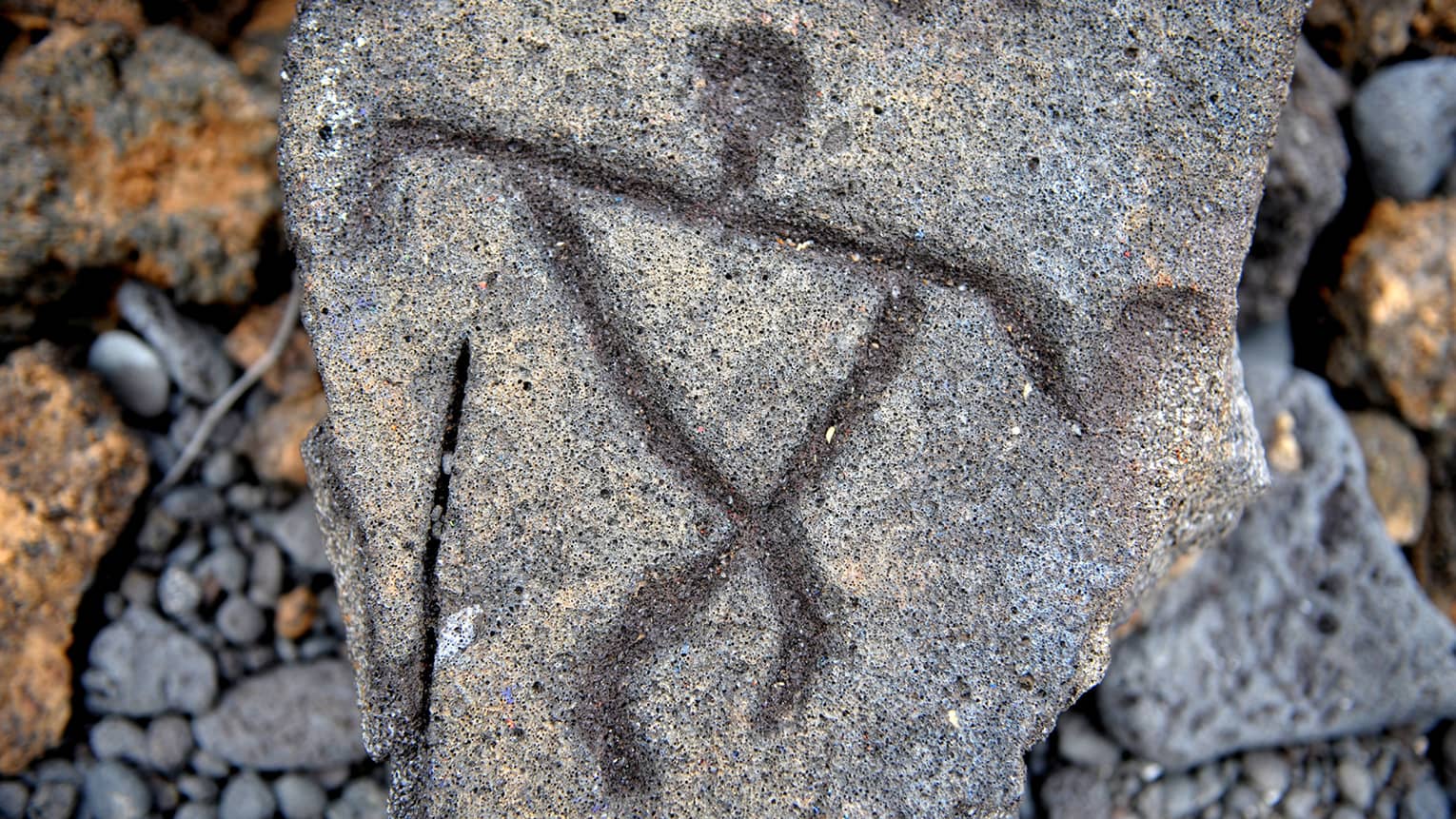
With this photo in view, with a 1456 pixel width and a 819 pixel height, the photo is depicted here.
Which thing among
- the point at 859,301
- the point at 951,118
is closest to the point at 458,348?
the point at 859,301

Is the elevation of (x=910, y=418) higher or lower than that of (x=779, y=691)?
higher

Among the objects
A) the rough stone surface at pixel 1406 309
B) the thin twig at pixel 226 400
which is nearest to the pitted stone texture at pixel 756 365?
the thin twig at pixel 226 400

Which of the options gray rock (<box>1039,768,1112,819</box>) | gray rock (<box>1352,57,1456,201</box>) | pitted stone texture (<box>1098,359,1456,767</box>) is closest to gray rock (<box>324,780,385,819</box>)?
gray rock (<box>1039,768,1112,819</box>)

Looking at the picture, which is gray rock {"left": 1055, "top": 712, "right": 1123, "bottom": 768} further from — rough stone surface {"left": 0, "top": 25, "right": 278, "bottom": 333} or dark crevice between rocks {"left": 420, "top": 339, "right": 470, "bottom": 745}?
rough stone surface {"left": 0, "top": 25, "right": 278, "bottom": 333}

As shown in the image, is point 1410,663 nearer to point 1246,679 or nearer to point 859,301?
point 1246,679

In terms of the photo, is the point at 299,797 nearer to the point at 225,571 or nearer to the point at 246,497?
the point at 225,571

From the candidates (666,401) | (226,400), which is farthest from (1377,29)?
(226,400)
